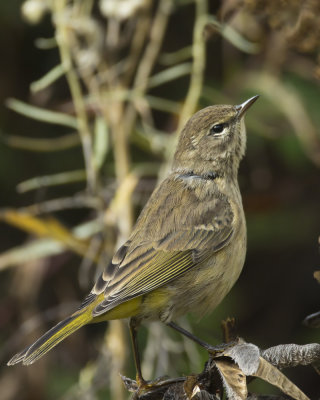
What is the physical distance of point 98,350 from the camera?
4387 mm

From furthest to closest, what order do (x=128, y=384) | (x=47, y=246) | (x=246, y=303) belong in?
1. (x=246, y=303)
2. (x=47, y=246)
3. (x=128, y=384)

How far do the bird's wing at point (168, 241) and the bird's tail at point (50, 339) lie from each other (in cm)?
17

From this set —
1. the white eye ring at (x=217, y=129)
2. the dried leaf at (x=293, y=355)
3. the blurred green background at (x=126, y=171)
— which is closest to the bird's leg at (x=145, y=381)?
the dried leaf at (x=293, y=355)

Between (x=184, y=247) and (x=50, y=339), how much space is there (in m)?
0.87

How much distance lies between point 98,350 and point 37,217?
0.88 metres

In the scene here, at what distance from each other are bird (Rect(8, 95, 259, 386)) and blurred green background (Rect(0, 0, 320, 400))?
0.41 m

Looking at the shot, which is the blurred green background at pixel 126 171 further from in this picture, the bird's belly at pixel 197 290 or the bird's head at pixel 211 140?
the bird's belly at pixel 197 290

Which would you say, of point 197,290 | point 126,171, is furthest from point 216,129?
point 197,290

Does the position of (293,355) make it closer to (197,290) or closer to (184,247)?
(197,290)

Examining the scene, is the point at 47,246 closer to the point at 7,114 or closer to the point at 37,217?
the point at 37,217

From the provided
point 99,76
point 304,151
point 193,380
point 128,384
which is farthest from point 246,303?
point 193,380

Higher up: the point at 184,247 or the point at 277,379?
the point at 184,247

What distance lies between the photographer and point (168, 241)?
12.2ft

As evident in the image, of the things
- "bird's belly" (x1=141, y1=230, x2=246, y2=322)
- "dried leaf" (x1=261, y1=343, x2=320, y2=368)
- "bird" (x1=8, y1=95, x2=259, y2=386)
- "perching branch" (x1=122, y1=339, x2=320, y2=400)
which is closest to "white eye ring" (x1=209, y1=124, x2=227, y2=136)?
"bird" (x1=8, y1=95, x2=259, y2=386)
